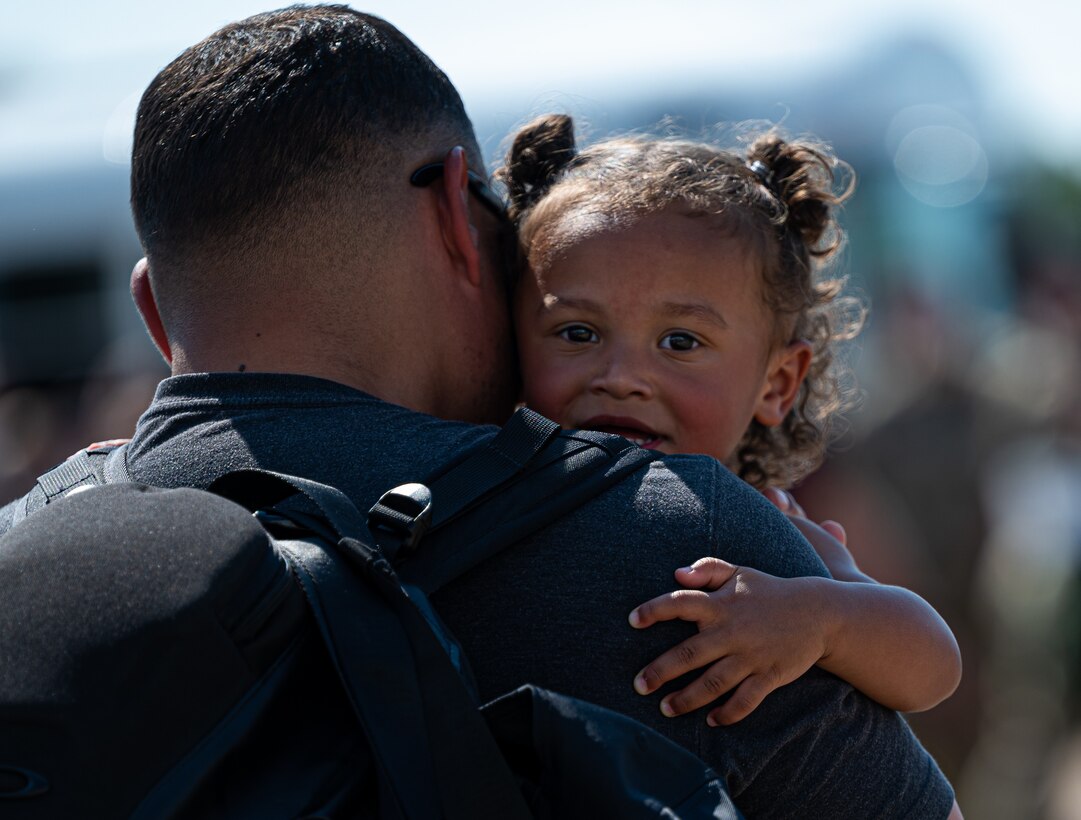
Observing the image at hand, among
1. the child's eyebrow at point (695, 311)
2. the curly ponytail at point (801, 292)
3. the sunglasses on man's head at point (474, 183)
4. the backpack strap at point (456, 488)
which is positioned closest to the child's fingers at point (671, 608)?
the backpack strap at point (456, 488)

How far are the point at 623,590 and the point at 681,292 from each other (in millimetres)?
1033

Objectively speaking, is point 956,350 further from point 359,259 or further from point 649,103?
point 359,259

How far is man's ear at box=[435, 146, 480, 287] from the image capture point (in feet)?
7.11

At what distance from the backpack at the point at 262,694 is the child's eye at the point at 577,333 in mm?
1079

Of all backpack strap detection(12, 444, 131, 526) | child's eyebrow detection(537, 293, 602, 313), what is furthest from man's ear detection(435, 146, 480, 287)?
backpack strap detection(12, 444, 131, 526)

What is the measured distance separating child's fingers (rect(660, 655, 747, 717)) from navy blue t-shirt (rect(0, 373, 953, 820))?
0.06 feet

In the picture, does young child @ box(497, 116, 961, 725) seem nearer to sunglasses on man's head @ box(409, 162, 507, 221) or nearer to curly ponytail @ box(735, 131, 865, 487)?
curly ponytail @ box(735, 131, 865, 487)

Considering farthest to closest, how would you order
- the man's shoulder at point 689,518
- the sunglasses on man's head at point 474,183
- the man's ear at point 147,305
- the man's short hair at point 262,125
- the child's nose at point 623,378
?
the child's nose at point 623,378 → the man's ear at point 147,305 → the sunglasses on man's head at point 474,183 → the man's short hair at point 262,125 → the man's shoulder at point 689,518

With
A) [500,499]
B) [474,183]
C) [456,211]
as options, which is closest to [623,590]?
[500,499]

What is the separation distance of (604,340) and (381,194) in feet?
2.15

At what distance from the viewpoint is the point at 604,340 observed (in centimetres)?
260

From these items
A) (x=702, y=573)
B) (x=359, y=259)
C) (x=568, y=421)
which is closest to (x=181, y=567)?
(x=702, y=573)

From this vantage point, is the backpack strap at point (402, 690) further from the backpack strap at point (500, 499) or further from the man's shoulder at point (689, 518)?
the man's shoulder at point (689, 518)

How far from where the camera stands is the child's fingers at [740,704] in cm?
164
